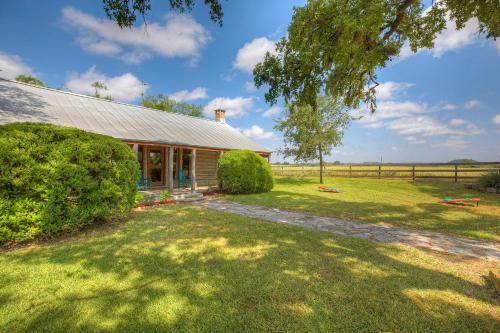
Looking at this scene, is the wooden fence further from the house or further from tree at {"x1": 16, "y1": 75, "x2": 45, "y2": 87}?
tree at {"x1": 16, "y1": 75, "x2": 45, "y2": 87}

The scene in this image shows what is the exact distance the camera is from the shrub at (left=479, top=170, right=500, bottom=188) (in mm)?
12150

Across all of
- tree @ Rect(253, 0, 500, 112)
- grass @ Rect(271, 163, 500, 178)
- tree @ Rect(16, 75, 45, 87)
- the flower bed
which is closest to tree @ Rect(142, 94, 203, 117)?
tree @ Rect(16, 75, 45, 87)

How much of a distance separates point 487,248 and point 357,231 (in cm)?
232

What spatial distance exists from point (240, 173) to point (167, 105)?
30.7 metres

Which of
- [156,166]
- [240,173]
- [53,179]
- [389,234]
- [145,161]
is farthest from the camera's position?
[156,166]

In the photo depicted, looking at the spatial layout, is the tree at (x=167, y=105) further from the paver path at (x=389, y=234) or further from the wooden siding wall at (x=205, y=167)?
the paver path at (x=389, y=234)

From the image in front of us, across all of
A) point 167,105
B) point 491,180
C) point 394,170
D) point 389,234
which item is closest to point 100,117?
point 389,234

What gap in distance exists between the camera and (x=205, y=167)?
17.2 meters

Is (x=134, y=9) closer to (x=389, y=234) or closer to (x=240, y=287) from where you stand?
(x=240, y=287)

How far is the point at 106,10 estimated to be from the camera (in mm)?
5316

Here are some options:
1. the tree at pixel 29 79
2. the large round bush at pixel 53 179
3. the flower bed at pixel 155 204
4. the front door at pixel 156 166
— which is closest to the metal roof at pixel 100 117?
the front door at pixel 156 166

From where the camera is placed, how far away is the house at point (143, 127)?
10547 mm

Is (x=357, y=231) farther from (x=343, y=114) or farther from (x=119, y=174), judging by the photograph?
(x=343, y=114)

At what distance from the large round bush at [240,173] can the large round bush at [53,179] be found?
20.9 ft
